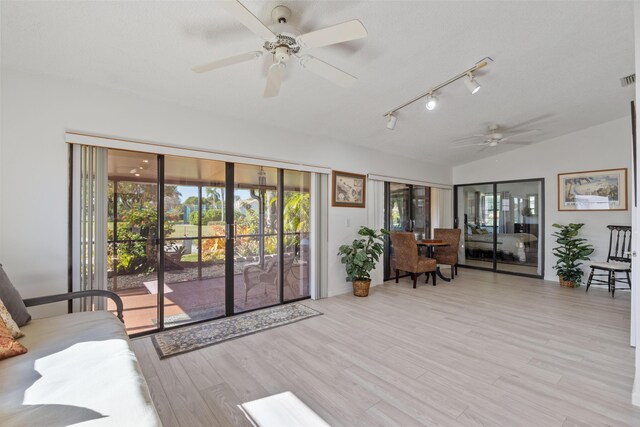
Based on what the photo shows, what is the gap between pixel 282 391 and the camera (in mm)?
2057

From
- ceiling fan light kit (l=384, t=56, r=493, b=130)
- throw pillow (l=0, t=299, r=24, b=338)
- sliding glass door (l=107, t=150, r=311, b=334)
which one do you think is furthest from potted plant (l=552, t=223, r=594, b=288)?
throw pillow (l=0, t=299, r=24, b=338)

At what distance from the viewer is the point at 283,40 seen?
1819mm

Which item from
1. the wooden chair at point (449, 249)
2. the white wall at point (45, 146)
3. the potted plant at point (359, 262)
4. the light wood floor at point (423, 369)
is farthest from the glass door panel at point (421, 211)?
the white wall at point (45, 146)

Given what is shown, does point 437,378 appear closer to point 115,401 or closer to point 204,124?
point 115,401

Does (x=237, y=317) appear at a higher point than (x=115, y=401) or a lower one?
lower

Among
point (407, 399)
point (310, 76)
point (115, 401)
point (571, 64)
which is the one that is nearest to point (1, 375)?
point (115, 401)

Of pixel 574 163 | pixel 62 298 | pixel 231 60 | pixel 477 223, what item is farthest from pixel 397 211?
pixel 62 298

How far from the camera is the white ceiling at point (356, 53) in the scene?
196 centimetres

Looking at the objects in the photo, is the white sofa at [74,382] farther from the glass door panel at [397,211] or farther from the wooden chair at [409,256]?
the glass door panel at [397,211]

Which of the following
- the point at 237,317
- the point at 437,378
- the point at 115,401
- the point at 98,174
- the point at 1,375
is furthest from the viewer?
the point at 237,317

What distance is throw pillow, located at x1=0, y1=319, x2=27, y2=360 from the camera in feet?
4.99

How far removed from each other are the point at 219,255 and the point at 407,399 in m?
2.56

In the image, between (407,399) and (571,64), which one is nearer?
(407,399)

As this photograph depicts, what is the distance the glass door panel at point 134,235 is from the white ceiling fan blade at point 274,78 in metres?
1.68
